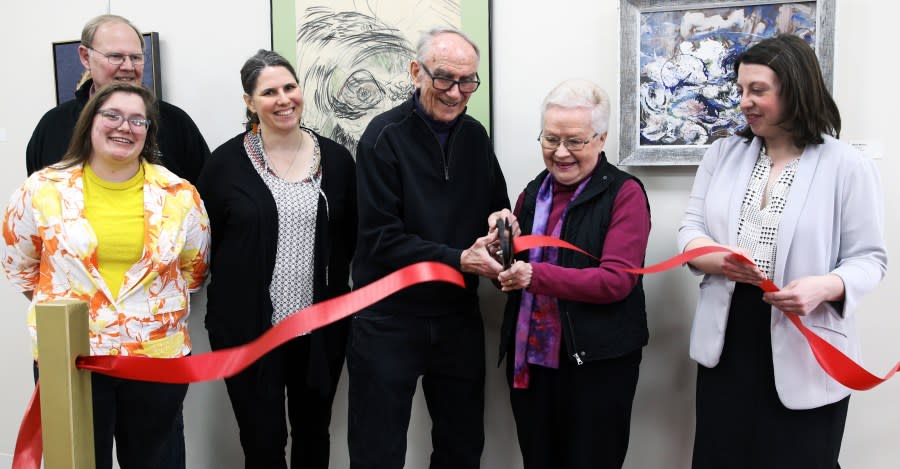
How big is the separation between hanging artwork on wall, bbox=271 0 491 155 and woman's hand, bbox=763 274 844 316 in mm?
1237

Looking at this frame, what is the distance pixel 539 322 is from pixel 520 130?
2.71 ft

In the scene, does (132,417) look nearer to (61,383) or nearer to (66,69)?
(61,383)

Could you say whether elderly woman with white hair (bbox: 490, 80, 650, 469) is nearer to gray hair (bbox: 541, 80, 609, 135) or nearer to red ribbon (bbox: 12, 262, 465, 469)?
gray hair (bbox: 541, 80, 609, 135)

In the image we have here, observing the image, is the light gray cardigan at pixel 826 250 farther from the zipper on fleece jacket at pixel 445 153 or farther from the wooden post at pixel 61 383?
the wooden post at pixel 61 383

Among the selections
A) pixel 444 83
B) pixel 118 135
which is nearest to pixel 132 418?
pixel 118 135

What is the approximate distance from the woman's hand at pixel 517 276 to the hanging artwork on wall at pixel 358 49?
2.67 feet

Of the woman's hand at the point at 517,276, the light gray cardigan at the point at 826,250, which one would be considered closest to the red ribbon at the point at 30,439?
the woman's hand at the point at 517,276

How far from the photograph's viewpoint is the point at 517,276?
198 cm

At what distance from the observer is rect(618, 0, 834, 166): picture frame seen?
2.29 metres

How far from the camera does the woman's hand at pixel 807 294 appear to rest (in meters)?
1.76

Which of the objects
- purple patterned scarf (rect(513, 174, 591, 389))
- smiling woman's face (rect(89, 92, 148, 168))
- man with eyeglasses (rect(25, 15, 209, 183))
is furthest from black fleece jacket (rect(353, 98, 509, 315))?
man with eyeglasses (rect(25, 15, 209, 183))

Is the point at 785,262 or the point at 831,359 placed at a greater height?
the point at 785,262

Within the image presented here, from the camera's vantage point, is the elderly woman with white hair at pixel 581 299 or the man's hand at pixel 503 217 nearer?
the elderly woman with white hair at pixel 581 299

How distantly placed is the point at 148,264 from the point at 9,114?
6.42 ft
